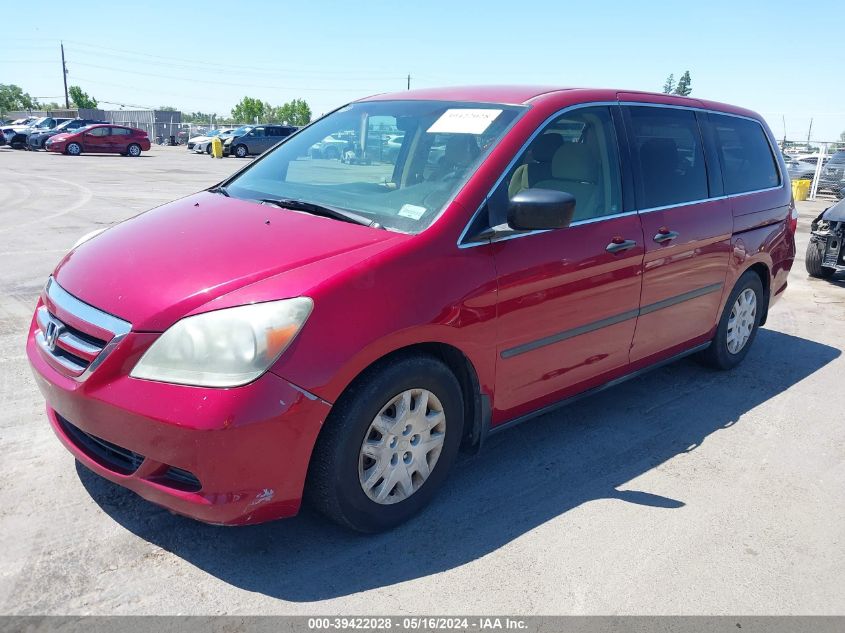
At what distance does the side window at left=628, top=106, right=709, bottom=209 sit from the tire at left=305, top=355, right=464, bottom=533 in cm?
181

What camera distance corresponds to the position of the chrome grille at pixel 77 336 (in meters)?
2.56

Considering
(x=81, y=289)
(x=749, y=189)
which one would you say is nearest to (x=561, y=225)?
(x=81, y=289)

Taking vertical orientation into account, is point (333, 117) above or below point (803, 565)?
above

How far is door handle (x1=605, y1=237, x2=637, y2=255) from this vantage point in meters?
3.64

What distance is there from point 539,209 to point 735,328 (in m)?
2.92

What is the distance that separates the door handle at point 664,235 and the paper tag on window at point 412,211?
1610 mm

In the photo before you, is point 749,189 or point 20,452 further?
point 749,189

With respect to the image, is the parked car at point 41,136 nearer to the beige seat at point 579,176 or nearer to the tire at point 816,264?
the tire at point 816,264

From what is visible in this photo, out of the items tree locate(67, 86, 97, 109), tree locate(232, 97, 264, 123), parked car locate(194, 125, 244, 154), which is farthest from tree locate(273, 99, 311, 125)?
parked car locate(194, 125, 244, 154)

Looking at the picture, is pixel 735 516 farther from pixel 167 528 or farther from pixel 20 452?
pixel 20 452

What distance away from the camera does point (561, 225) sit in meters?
3.08

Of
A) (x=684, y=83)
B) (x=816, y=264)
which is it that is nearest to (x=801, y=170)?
(x=816, y=264)

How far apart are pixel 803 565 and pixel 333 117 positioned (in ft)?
11.3

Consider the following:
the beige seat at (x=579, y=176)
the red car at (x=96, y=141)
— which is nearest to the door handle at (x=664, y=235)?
the beige seat at (x=579, y=176)
